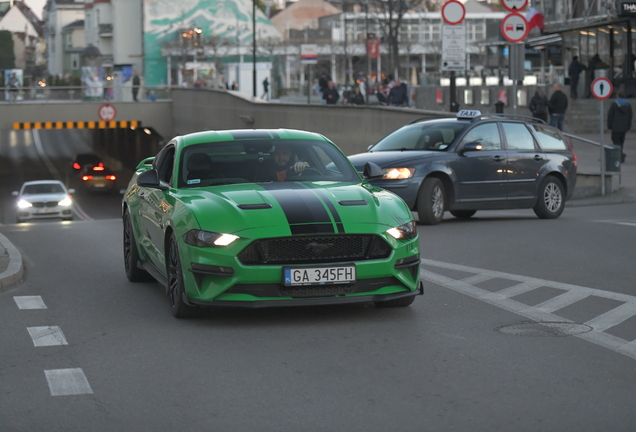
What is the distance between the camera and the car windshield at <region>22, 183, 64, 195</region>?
33.8 meters

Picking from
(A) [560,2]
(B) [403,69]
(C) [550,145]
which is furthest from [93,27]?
(C) [550,145]

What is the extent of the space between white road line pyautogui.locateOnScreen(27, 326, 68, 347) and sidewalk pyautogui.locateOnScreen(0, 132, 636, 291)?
239 centimetres

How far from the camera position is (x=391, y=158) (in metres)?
15.6

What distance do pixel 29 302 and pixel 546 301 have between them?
14.8ft

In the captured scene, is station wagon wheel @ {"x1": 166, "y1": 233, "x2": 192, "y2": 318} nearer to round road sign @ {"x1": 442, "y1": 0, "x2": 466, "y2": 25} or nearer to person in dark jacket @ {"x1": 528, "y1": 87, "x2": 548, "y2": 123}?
round road sign @ {"x1": 442, "y1": 0, "x2": 466, "y2": 25}

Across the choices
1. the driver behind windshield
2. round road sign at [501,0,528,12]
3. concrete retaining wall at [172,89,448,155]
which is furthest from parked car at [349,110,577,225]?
concrete retaining wall at [172,89,448,155]

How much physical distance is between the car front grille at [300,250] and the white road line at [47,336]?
1427 millimetres

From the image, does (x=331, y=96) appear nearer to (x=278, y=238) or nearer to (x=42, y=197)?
(x=42, y=197)

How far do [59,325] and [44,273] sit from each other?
3.49 metres

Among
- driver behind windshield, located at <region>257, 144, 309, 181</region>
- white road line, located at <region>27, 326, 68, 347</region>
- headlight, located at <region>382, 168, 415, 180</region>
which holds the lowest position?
white road line, located at <region>27, 326, 68, 347</region>

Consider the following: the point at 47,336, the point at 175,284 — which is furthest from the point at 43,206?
the point at 47,336

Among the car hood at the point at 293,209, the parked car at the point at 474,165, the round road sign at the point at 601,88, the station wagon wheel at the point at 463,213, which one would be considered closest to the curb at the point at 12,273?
the car hood at the point at 293,209

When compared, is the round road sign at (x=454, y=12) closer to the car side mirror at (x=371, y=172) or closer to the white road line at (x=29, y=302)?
the car side mirror at (x=371, y=172)

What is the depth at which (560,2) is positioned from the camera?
162ft
